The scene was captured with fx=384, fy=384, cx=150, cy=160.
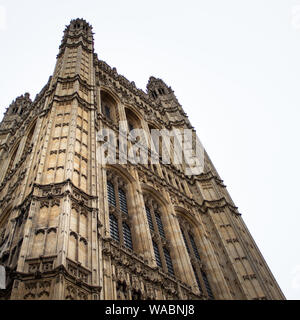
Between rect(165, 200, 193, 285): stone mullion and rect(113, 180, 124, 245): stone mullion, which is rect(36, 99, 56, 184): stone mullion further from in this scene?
rect(165, 200, 193, 285): stone mullion

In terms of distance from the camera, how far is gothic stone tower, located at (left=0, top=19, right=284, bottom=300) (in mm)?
8914

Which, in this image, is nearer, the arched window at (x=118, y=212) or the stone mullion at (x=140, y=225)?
the stone mullion at (x=140, y=225)

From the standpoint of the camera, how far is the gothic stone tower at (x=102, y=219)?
351 inches

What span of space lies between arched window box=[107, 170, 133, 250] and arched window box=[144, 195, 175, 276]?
125cm

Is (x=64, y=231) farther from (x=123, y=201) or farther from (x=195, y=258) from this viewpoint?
(x=195, y=258)

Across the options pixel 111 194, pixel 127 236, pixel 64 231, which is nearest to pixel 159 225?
pixel 111 194

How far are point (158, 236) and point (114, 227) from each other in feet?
7.69

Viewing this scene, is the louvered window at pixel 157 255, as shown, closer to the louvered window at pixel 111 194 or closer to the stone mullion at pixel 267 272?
the louvered window at pixel 111 194

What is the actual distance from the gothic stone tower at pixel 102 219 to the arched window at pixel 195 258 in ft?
0.19

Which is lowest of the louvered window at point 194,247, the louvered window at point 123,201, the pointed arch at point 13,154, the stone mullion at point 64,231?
the stone mullion at point 64,231

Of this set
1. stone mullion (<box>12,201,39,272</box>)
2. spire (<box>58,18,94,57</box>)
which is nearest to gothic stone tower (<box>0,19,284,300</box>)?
stone mullion (<box>12,201,39,272</box>)

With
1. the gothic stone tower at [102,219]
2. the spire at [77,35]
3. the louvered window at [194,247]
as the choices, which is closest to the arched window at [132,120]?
the gothic stone tower at [102,219]

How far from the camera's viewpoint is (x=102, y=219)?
12734 millimetres
